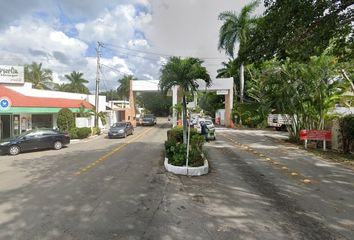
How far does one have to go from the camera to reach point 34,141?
2011cm

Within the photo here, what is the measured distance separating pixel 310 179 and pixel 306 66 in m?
11.5

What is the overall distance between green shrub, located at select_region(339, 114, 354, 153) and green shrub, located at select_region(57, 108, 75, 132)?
852 inches

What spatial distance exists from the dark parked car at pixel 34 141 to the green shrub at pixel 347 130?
17122 millimetres

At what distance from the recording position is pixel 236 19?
138 ft

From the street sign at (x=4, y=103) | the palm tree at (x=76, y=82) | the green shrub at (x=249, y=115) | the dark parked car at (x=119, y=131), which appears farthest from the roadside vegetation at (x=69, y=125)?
the palm tree at (x=76, y=82)

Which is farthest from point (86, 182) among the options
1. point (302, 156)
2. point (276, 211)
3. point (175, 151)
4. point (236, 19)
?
point (236, 19)

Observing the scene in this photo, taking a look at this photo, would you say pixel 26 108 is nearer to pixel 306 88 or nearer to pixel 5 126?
pixel 5 126

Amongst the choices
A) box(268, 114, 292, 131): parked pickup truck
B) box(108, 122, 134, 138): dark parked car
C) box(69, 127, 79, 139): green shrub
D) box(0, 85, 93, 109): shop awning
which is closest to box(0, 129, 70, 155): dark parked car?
box(0, 85, 93, 109): shop awning

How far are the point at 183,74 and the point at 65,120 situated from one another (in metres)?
17.0

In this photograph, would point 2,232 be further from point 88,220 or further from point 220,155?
point 220,155

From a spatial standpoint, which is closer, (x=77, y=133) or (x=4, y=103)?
(x=4, y=103)

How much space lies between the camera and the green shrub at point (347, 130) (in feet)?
57.0

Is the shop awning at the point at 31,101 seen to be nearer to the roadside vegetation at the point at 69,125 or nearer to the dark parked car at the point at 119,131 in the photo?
the roadside vegetation at the point at 69,125

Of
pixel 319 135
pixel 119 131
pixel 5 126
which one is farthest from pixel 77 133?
pixel 319 135
